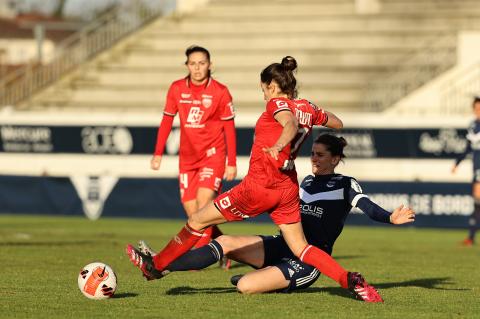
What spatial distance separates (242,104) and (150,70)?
3.95 m

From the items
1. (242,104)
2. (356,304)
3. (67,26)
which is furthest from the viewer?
(67,26)

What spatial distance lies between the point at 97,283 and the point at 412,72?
74.2 ft

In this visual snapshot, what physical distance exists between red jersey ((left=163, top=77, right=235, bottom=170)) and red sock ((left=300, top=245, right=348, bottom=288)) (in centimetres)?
401

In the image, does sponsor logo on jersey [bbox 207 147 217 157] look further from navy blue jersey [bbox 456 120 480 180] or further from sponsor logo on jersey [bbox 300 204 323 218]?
navy blue jersey [bbox 456 120 480 180]

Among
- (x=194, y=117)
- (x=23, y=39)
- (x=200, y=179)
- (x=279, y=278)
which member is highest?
(x=23, y=39)

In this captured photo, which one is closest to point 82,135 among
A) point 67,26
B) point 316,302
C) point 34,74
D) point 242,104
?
point 242,104

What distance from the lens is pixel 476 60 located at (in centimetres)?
3050

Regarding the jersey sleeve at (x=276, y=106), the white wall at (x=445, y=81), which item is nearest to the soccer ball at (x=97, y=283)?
the jersey sleeve at (x=276, y=106)

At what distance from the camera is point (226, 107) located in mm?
13531

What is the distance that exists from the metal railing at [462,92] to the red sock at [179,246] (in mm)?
19229

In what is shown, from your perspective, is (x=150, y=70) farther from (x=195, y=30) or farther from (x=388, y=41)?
(x=388, y=41)

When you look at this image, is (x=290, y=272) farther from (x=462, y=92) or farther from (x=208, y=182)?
(x=462, y=92)

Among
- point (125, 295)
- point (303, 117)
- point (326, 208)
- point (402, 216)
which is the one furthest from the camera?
point (326, 208)

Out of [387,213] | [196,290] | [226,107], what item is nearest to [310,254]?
[387,213]
